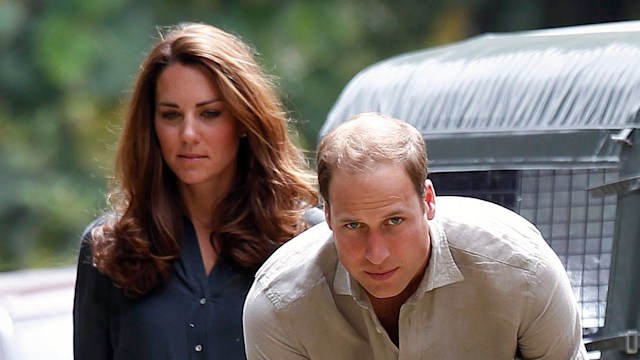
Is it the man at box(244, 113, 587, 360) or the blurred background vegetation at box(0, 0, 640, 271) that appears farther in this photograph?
the blurred background vegetation at box(0, 0, 640, 271)

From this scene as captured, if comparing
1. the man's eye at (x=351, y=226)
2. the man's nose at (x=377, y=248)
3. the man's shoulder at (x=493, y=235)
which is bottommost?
the man's shoulder at (x=493, y=235)

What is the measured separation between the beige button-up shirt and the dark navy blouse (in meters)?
0.44

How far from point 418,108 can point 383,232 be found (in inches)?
56.7

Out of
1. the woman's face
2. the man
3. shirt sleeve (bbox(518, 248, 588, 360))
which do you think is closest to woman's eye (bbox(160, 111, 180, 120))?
the woman's face

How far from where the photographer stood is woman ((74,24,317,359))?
4.10 metres

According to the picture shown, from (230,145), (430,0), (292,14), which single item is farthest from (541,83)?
(430,0)

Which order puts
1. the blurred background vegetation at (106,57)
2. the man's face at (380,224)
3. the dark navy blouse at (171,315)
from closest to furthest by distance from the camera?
1. the man's face at (380,224)
2. the dark navy blouse at (171,315)
3. the blurred background vegetation at (106,57)

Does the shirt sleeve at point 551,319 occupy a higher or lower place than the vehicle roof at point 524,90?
lower

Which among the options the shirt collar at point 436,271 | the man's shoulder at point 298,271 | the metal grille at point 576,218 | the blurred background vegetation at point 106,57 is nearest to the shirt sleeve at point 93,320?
the man's shoulder at point 298,271

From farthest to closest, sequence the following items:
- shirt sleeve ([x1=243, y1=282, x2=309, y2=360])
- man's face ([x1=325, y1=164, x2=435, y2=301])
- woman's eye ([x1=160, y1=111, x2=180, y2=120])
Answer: woman's eye ([x1=160, y1=111, x2=180, y2=120]) < shirt sleeve ([x1=243, y1=282, x2=309, y2=360]) < man's face ([x1=325, y1=164, x2=435, y2=301])

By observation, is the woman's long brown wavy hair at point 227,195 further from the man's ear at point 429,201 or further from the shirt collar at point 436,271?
the man's ear at point 429,201

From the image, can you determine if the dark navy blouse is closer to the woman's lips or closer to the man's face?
the woman's lips

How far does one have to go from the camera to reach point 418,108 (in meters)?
4.72

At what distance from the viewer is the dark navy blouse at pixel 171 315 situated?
407cm
